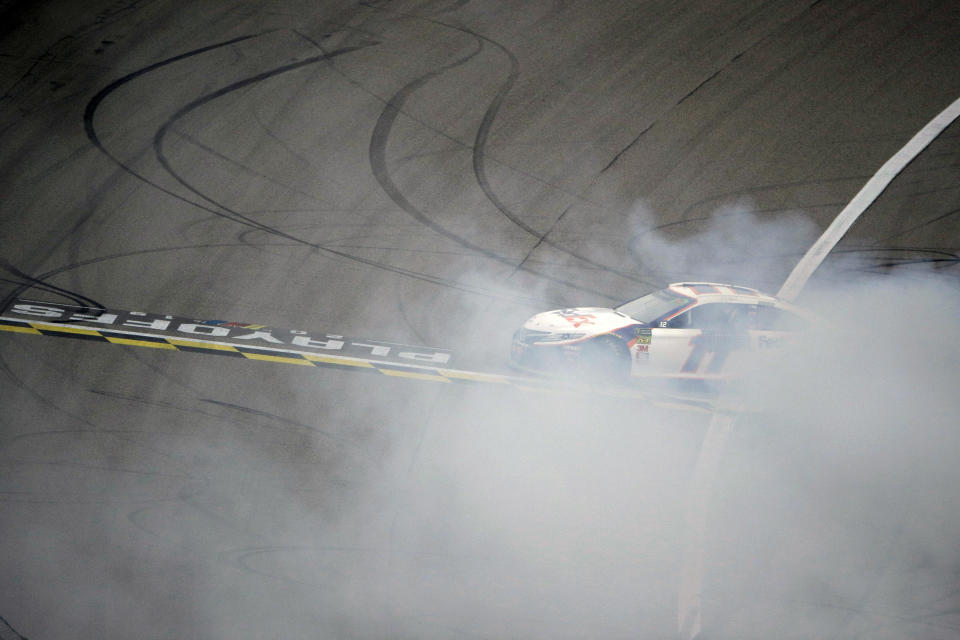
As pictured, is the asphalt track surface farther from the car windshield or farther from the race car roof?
the race car roof

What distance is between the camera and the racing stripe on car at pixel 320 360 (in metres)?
9.00

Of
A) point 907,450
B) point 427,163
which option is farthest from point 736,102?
point 907,450

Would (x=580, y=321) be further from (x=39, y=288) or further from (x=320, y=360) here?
(x=39, y=288)

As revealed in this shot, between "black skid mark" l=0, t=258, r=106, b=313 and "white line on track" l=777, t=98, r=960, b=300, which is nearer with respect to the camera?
"black skid mark" l=0, t=258, r=106, b=313

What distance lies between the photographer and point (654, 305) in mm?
9141

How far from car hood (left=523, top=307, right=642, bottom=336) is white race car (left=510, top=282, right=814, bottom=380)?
14 mm

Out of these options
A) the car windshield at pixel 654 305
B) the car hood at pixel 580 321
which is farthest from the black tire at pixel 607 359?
the car windshield at pixel 654 305

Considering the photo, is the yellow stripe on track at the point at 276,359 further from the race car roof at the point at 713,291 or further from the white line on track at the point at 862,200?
the white line on track at the point at 862,200

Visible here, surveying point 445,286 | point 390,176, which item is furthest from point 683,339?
point 390,176

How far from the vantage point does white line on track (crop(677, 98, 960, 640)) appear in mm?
6715

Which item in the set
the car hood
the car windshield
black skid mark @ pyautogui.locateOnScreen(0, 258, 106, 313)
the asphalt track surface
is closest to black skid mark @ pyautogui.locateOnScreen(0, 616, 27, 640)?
the asphalt track surface

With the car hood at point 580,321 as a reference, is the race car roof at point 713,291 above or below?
above

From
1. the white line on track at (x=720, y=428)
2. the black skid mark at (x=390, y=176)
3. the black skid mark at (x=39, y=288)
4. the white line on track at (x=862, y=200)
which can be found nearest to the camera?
the white line on track at (x=720, y=428)

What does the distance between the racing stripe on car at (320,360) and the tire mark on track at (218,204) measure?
1.61 meters
